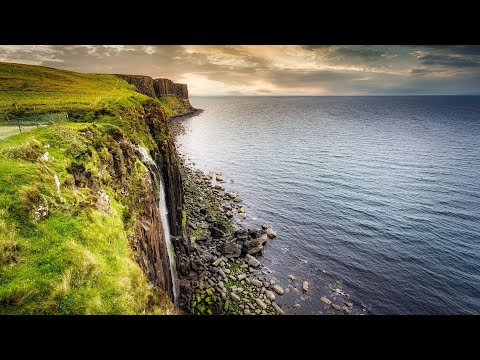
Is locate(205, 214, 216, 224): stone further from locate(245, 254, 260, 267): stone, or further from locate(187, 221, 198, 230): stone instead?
locate(245, 254, 260, 267): stone

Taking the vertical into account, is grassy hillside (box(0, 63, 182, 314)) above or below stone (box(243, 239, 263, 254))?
above

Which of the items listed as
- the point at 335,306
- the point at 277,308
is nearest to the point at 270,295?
the point at 277,308

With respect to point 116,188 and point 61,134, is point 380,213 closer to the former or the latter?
point 116,188

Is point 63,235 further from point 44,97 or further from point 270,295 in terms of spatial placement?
point 44,97

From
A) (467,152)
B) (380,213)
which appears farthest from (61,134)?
(467,152)

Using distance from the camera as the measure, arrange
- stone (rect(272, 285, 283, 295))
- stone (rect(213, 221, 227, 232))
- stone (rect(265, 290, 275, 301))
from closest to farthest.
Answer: stone (rect(265, 290, 275, 301)) → stone (rect(272, 285, 283, 295)) → stone (rect(213, 221, 227, 232))

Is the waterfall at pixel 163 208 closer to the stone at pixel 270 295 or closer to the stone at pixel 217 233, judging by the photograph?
the stone at pixel 270 295

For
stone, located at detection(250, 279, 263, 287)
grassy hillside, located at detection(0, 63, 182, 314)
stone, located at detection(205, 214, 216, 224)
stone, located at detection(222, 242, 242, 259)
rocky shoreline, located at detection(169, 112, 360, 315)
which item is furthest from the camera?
stone, located at detection(205, 214, 216, 224)

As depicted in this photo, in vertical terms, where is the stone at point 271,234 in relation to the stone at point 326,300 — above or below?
above

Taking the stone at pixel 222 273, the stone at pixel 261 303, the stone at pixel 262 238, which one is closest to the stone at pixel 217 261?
the stone at pixel 222 273

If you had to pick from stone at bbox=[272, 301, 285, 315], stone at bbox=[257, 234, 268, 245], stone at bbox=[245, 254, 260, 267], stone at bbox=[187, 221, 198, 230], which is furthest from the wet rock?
stone at bbox=[272, 301, 285, 315]
